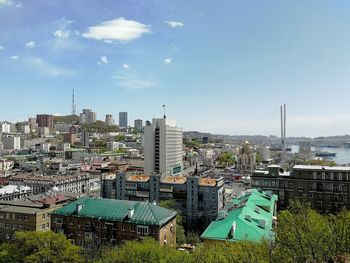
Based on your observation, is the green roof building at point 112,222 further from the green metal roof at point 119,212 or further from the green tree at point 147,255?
the green tree at point 147,255

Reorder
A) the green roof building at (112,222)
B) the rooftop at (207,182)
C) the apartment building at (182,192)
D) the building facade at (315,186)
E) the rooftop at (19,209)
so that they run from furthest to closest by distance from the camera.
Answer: the rooftop at (207,182)
the apartment building at (182,192)
the building facade at (315,186)
the rooftop at (19,209)
the green roof building at (112,222)

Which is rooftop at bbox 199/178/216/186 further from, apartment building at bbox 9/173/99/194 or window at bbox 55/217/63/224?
apartment building at bbox 9/173/99/194

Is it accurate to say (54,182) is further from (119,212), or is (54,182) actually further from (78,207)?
(119,212)

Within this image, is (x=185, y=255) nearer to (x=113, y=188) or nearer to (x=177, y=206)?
(x=177, y=206)

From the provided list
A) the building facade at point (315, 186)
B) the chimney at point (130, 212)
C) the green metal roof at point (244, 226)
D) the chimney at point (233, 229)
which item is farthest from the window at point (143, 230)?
the building facade at point (315, 186)

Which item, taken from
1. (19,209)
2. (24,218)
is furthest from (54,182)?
(24,218)

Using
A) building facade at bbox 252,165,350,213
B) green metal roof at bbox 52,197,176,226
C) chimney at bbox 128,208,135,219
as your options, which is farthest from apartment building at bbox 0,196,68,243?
building facade at bbox 252,165,350,213
